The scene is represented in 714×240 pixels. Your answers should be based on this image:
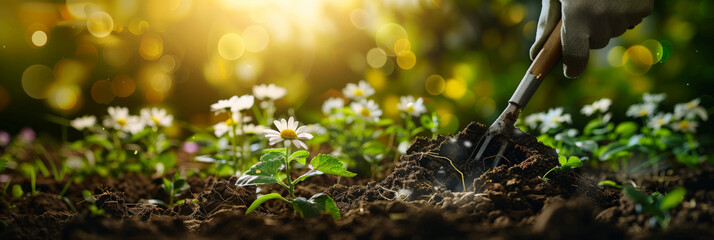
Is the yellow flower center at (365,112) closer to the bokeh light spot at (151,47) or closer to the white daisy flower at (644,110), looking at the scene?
the white daisy flower at (644,110)

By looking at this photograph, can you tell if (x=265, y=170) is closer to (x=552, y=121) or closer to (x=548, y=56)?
(x=548, y=56)

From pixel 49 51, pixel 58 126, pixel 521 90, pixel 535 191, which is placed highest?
pixel 49 51

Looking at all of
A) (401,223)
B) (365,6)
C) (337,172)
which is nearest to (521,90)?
(337,172)

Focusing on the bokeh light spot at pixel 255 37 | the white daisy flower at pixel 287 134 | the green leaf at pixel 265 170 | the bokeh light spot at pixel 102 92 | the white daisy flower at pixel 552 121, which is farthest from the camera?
the bokeh light spot at pixel 102 92

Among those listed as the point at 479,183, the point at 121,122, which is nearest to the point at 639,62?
the point at 479,183

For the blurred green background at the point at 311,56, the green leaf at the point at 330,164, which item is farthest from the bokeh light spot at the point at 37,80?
the green leaf at the point at 330,164

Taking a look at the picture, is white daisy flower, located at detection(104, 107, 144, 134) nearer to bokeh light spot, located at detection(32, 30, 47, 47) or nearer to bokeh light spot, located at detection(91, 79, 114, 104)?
bokeh light spot, located at detection(91, 79, 114, 104)

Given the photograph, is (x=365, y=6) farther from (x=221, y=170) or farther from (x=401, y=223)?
(x=401, y=223)

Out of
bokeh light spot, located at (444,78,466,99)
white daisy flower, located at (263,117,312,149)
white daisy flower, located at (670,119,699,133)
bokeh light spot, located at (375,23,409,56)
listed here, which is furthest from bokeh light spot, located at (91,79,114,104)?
white daisy flower, located at (670,119,699,133)
